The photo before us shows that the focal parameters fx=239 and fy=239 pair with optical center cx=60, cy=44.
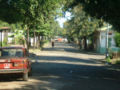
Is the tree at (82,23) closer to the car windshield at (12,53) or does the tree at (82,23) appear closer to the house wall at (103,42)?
the house wall at (103,42)

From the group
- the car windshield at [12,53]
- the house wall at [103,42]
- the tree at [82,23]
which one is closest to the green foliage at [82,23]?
the tree at [82,23]

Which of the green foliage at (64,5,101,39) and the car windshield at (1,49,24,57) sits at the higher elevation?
the green foliage at (64,5,101,39)

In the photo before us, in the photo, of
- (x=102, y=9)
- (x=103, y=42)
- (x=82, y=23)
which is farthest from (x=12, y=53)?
(x=82, y=23)

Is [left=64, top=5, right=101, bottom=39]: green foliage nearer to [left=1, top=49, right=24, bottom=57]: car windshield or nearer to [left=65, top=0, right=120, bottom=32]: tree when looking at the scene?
[left=65, top=0, right=120, bottom=32]: tree

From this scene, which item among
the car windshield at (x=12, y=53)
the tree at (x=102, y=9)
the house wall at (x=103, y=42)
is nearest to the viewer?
the car windshield at (x=12, y=53)

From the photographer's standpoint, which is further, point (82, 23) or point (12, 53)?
point (82, 23)

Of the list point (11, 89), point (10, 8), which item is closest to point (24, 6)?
point (10, 8)

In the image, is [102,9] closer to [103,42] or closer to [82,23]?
[103,42]

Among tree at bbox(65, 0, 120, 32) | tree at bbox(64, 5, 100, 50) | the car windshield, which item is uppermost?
Result: tree at bbox(64, 5, 100, 50)

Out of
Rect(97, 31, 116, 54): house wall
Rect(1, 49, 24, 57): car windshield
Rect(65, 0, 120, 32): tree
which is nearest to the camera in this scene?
Rect(1, 49, 24, 57): car windshield

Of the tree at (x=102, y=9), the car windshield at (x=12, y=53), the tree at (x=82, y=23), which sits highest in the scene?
the tree at (x=82, y=23)

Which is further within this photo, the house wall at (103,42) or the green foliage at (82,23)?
the green foliage at (82,23)

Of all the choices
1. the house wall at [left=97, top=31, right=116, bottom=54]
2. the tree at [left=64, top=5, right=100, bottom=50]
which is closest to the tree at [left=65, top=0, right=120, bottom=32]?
the house wall at [left=97, top=31, right=116, bottom=54]

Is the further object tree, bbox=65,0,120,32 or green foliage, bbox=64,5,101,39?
green foliage, bbox=64,5,101,39
